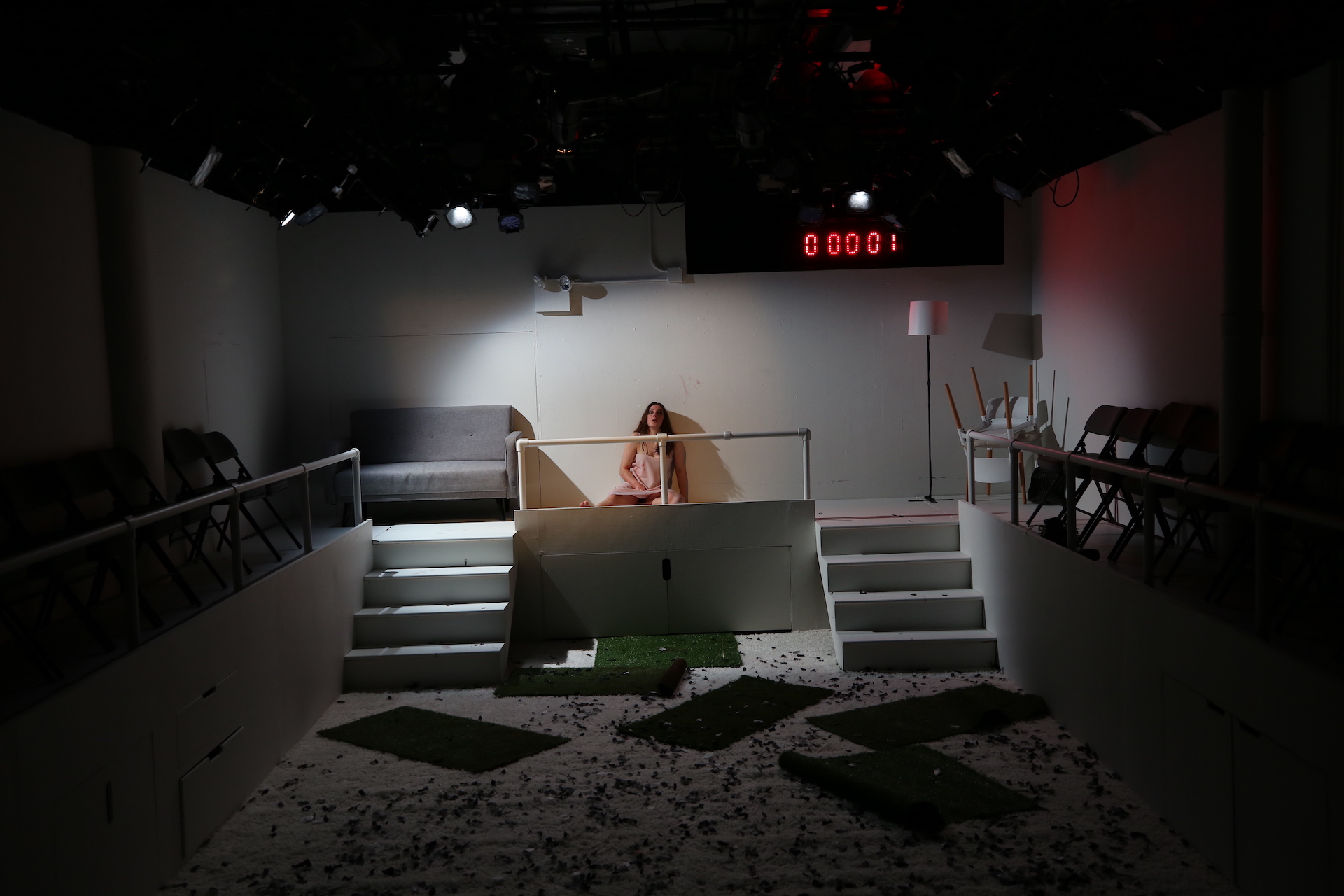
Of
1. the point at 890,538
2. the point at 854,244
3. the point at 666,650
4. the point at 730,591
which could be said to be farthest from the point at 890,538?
the point at 854,244

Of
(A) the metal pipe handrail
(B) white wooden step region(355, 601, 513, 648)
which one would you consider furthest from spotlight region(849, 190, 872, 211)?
(A) the metal pipe handrail

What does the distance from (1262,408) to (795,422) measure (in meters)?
4.03

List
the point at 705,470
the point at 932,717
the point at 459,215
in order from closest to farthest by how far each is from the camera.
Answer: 1. the point at 932,717
2. the point at 459,215
3. the point at 705,470

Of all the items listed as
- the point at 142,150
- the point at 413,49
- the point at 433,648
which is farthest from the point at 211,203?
the point at 433,648

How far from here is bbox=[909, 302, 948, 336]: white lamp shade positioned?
7.79 meters

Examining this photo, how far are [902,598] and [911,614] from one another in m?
0.11

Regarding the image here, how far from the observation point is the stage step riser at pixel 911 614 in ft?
20.3

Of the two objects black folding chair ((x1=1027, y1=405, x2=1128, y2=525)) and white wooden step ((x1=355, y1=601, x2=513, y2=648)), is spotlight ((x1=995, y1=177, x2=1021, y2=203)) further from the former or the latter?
white wooden step ((x1=355, y1=601, x2=513, y2=648))

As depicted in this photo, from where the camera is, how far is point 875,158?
677 cm

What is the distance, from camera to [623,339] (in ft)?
27.7

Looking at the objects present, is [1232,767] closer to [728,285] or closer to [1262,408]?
[1262,408]

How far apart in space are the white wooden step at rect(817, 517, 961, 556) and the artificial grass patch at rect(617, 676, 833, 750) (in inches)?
54.5

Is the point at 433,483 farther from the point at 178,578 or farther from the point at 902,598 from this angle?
the point at 902,598

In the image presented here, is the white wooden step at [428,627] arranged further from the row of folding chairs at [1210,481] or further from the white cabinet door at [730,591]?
the row of folding chairs at [1210,481]
